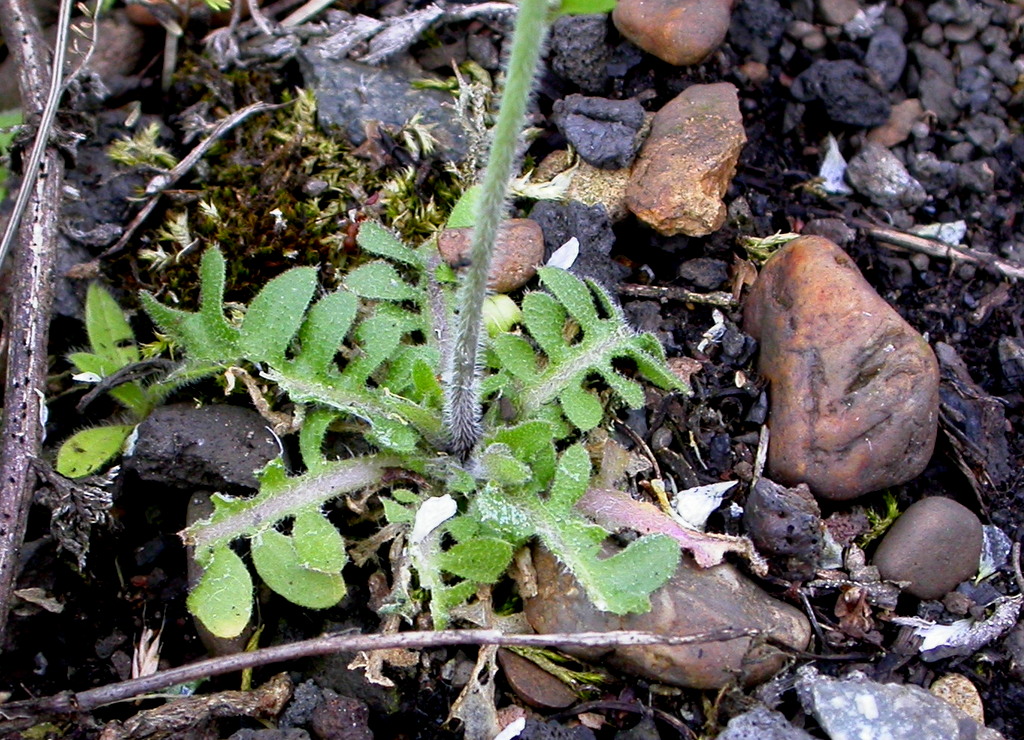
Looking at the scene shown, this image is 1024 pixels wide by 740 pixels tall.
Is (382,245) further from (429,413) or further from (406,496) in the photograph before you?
(406,496)

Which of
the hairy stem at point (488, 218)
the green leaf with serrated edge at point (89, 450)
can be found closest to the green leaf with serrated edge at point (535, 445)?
the hairy stem at point (488, 218)

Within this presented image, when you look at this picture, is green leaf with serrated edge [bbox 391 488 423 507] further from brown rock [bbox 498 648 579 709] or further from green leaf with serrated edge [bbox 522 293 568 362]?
green leaf with serrated edge [bbox 522 293 568 362]

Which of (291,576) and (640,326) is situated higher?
(640,326)

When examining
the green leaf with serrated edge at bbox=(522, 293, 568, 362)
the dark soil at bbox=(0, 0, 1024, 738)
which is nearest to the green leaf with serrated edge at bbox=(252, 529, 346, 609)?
Result: the dark soil at bbox=(0, 0, 1024, 738)

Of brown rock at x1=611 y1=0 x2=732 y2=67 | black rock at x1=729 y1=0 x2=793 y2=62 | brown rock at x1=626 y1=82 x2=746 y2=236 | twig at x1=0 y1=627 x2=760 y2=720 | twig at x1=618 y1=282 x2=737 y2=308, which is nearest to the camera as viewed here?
twig at x1=0 y1=627 x2=760 y2=720

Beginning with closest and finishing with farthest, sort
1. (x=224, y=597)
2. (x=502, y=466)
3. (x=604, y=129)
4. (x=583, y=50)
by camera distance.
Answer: (x=224, y=597)
(x=502, y=466)
(x=604, y=129)
(x=583, y=50)

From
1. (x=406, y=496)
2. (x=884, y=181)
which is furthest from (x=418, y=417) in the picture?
(x=884, y=181)
